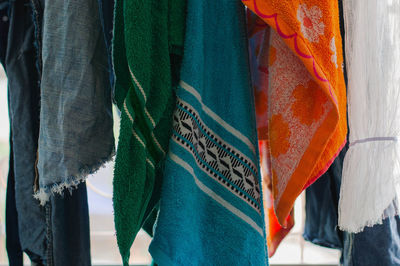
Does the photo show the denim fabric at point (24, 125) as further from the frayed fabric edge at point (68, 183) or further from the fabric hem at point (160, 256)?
the fabric hem at point (160, 256)

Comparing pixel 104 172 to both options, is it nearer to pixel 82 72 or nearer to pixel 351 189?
pixel 82 72

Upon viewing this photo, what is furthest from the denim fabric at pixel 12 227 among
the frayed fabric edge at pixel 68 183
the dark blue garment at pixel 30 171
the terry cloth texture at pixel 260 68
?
the terry cloth texture at pixel 260 68

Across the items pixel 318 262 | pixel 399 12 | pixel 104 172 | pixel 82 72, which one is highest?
pixel 399 12

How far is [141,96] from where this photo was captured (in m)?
0.48

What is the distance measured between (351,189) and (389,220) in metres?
0.13

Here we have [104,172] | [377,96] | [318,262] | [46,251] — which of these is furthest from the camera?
[318,262]

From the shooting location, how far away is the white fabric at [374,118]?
19.0 inches

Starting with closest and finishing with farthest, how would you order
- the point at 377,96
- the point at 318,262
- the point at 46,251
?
1. the point at 377,96
2. the point at 46,251
3. the point at 318,262

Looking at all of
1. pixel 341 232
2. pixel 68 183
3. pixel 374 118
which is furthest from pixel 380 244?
pixel 68 183

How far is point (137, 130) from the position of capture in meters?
0.50

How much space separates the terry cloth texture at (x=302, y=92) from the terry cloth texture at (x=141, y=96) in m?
0.13

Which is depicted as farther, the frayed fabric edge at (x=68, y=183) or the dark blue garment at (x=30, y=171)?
the dark blue garment at (x=30, y=171)

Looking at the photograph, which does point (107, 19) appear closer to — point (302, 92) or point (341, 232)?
point (302, 92)

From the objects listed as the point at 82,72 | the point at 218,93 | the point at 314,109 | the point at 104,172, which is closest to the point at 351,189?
the point at 314,109
